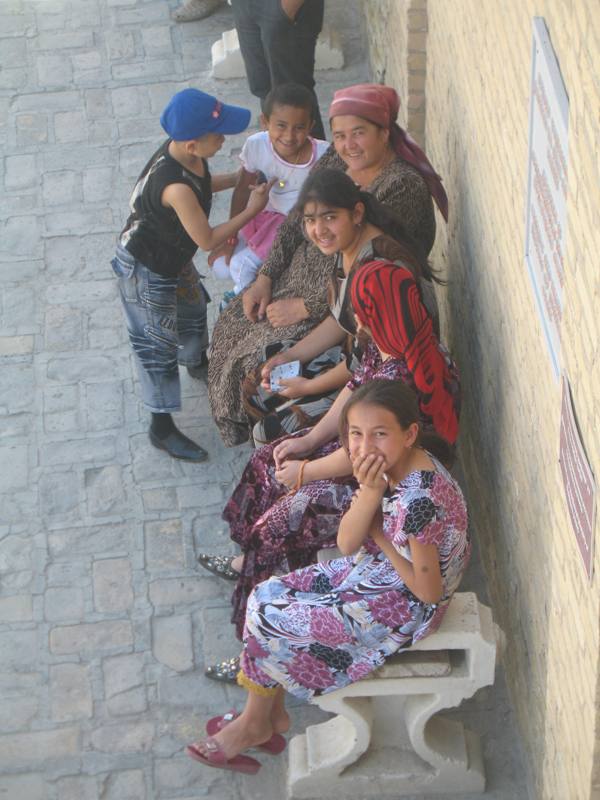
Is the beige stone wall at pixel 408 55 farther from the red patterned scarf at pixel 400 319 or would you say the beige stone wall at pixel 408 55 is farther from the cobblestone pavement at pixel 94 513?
the red patterned scarf at pixel 400 319

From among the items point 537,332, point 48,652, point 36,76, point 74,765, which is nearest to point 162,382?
point 48,652

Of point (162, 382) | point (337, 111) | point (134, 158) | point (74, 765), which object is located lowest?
point (74, 765)

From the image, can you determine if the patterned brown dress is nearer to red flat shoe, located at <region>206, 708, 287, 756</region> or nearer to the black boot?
the black boot

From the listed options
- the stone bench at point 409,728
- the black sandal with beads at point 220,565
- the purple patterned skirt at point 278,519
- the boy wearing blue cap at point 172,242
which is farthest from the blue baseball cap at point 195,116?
the stone bench at point 409,728

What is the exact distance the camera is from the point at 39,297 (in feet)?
24.8

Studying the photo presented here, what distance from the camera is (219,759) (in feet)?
16.3

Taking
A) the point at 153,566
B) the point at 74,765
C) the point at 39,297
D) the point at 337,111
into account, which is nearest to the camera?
the point at 74,765

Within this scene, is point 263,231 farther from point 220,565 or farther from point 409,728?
point 409,728

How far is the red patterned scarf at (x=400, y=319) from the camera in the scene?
4.82 metres

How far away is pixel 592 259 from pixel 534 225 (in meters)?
1.13

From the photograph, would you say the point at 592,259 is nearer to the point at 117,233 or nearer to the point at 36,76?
the point at 117,233

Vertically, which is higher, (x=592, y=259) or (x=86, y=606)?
(x=592, y=259)

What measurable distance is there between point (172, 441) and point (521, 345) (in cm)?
228

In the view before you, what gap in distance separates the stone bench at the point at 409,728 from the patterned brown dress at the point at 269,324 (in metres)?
1.57
